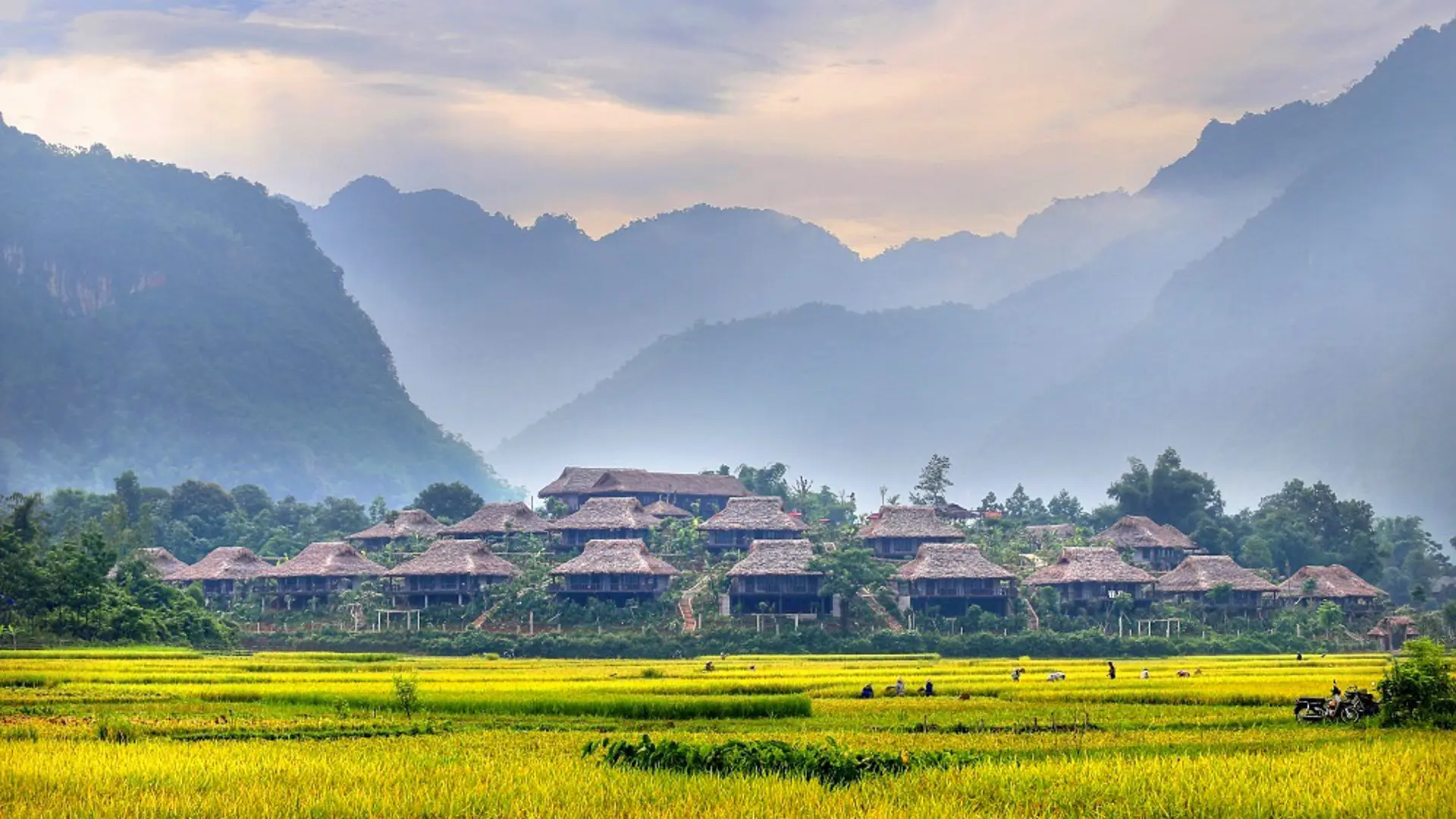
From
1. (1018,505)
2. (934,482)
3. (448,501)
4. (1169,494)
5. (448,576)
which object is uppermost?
(934,482)

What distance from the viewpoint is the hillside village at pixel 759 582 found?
5975 centimetres

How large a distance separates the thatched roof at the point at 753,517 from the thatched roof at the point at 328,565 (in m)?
15.6

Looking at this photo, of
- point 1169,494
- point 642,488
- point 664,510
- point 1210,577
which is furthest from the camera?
point 1169,494

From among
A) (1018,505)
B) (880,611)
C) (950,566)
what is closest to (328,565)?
(880,611)

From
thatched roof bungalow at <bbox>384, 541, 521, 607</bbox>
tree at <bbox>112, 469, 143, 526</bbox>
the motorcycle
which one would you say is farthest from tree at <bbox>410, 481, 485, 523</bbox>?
the motorcycle

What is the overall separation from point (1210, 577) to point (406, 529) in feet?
130

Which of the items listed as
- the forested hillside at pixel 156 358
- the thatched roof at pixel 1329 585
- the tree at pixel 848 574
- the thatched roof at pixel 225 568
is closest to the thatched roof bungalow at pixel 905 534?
the tree at pixel 848 574

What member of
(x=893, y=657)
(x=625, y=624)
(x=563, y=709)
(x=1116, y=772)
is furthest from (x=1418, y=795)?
(x=625, y=624)

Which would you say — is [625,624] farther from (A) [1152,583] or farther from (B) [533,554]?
(A) [1152,583]

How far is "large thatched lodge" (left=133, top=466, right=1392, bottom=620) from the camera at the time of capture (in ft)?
199

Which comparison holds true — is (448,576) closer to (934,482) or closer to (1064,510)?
(934,482)

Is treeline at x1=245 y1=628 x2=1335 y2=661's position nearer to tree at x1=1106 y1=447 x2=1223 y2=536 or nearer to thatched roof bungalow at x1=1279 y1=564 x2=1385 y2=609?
thatched roof bungalow at x1=1279 y1=564 x2=1385 y2=609

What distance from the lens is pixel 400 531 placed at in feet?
251

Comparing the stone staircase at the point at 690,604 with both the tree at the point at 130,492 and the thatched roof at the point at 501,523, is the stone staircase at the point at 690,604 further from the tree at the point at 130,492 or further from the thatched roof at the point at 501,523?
the tree at the point at 130,492
